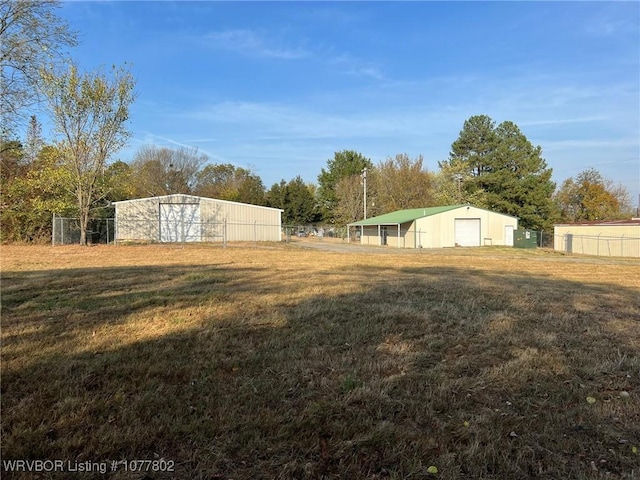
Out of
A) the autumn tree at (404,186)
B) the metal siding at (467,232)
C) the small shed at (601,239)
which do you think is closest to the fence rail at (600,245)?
the small shed at (601,239)

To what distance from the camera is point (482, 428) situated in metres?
2.92

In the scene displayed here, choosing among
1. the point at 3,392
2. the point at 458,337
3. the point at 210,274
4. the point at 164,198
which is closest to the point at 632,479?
the point at 458,337

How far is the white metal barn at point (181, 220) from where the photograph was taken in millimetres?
34594

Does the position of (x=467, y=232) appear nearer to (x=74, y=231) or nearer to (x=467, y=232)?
(x=467, y=232)

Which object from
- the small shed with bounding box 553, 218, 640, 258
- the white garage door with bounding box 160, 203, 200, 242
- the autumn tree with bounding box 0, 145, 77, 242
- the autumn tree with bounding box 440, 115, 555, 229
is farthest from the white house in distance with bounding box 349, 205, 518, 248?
the autumn tree with bounding box 0, 145, 77, 242

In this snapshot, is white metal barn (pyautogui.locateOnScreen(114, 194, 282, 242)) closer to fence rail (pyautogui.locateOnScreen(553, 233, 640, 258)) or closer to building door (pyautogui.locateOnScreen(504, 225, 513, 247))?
building door (pyautogui.locateOnScreen(504, 225, 513, 247))

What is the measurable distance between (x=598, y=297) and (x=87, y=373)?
337 inches

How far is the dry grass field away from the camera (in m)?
2.55

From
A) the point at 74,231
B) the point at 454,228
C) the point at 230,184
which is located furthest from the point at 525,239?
the point at 230,184

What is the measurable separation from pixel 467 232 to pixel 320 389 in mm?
35853

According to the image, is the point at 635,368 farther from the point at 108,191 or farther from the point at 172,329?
the point at 108,191

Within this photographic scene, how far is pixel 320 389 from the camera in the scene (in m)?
3.49

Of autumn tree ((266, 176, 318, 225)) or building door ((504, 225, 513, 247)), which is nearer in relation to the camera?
building door ((504, 225, 513, 247))

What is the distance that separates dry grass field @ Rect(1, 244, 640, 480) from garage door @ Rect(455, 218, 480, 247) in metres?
31.0
